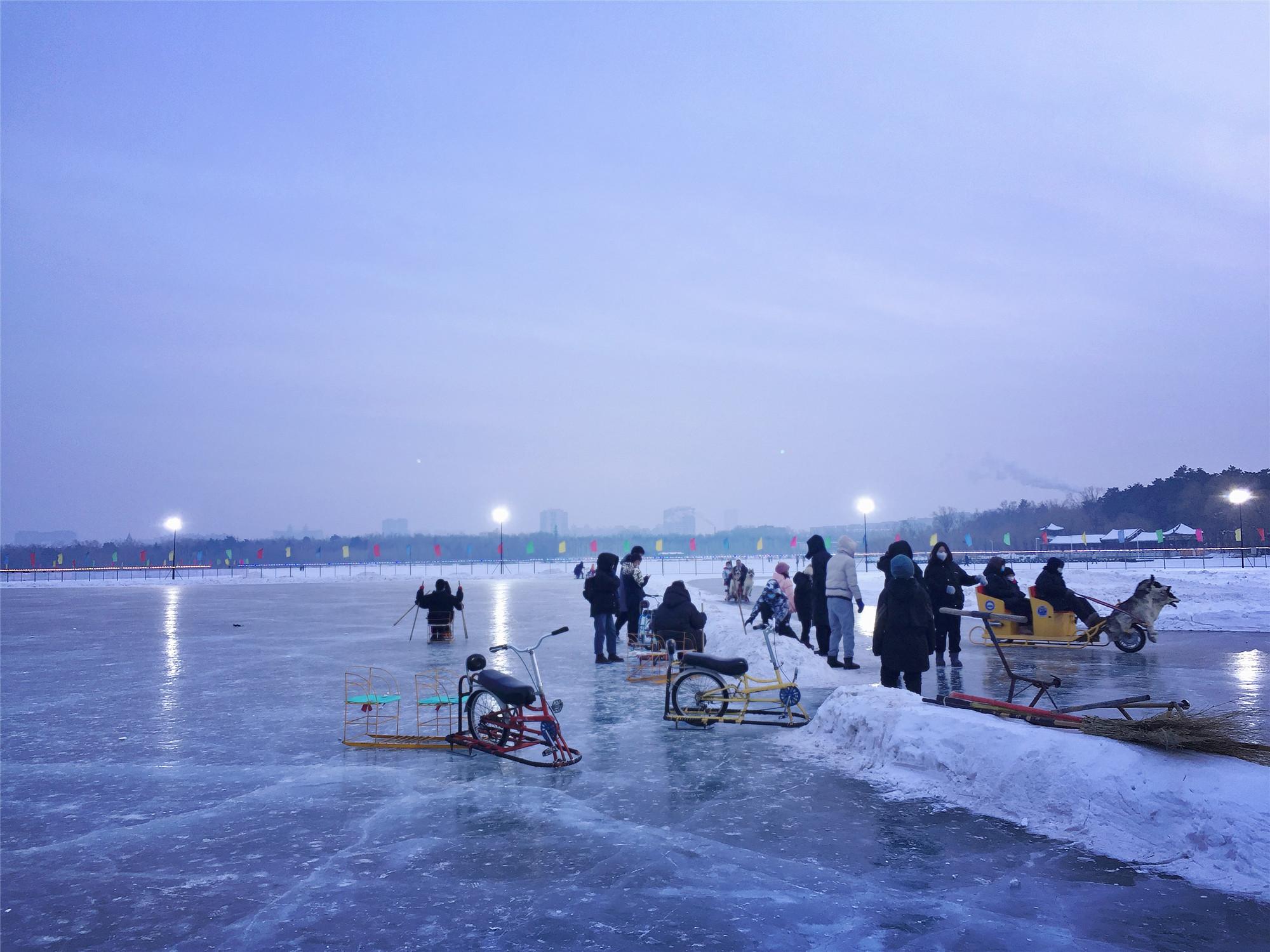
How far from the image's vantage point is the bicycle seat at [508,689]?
7488 mm

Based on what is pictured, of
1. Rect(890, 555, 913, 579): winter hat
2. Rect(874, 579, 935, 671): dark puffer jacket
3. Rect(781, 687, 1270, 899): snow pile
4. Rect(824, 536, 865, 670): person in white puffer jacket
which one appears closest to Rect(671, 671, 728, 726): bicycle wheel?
Rect(781, 687, 1270, 899): snow pile

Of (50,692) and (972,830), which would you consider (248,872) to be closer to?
(972,830)

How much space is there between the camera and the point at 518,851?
5.39 metres

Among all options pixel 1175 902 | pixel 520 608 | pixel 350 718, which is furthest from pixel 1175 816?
pixel 520 608

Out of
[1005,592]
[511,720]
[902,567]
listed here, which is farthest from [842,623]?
[511,720]

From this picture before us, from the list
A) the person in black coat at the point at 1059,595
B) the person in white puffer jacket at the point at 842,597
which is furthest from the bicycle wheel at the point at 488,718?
the person in black coat at the point at 1059,595

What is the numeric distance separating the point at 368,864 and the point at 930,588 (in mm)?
9827

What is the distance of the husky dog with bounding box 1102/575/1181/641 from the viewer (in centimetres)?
1435

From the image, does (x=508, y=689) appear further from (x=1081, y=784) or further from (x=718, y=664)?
(x=1081, y=784)

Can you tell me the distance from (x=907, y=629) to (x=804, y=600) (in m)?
6.06

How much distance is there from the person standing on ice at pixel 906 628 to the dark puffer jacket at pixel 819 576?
3.40m

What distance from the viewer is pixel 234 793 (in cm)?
678

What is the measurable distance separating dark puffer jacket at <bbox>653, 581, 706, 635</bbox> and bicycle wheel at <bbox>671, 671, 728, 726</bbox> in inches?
81.0

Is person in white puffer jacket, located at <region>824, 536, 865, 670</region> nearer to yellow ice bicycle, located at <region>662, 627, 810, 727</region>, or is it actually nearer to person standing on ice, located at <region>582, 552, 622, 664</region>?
yellow ice bicycle, located at <region>662, 627, 810, 727</region>
